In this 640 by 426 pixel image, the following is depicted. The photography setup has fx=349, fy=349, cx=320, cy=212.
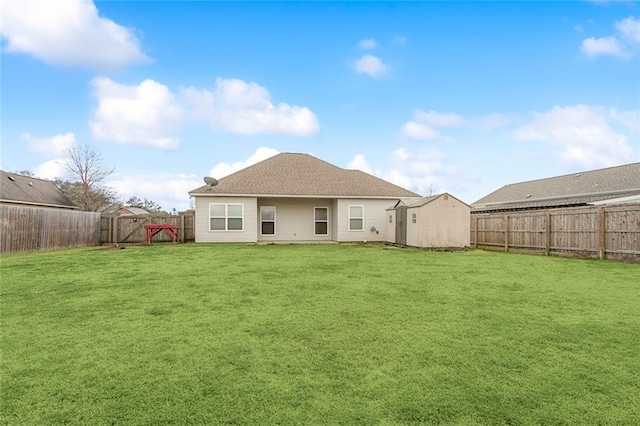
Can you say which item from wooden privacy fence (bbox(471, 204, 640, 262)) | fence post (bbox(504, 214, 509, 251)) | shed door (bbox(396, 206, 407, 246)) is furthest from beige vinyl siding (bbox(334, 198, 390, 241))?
fence post (bbox(504, 214, 509, 251))

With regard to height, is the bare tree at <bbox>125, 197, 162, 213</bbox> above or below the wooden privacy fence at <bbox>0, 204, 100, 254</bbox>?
above

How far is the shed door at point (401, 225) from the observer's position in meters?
16.7

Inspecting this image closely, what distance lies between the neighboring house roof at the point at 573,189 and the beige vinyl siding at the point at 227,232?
59.4 ft

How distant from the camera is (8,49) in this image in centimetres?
1186

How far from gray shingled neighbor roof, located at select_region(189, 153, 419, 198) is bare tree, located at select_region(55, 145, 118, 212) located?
19033 millimetres

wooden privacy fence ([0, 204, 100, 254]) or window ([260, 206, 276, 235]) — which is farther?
window ([260, 206, 276, 235])

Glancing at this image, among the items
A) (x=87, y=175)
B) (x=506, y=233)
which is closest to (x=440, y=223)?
(x=506, y=233)

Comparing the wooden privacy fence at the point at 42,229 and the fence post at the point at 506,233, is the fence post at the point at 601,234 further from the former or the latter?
the wooden privacy fence at the point at 42,229

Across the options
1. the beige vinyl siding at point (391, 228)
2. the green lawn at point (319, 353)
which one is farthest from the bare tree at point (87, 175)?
the green lawn at point (319, 353)

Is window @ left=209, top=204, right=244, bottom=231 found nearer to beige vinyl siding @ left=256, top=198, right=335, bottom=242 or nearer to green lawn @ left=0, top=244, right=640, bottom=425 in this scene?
beige vinyl siding @ left=256, top=198, right=335, bottom=242

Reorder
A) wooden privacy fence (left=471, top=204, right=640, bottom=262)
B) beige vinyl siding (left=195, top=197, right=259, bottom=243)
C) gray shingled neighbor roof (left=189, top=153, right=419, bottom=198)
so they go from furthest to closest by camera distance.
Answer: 1. gray shingled neighbor roof (left=189, top=153, right=419, bottom=198)
2. beige vinyl siding (left=195, top=197, right=259, bottom=243)
3. wooden privacy fence (left=471, top=204, right=640, bottom=262)

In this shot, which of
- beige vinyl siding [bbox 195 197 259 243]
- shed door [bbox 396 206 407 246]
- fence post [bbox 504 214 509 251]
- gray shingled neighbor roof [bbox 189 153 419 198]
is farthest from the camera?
gray shingled neighbor roof [bbox 189 153 419 198]

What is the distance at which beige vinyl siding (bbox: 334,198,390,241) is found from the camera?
19.5 meters

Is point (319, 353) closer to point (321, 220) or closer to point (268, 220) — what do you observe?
point (268, 220)
